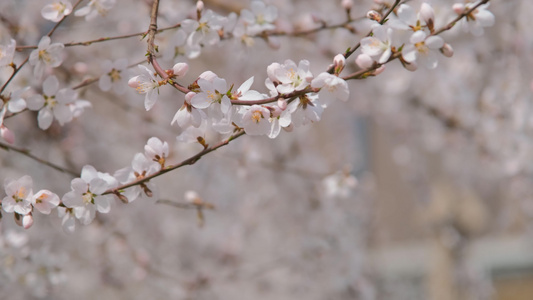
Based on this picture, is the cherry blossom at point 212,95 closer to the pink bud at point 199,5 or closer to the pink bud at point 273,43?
the pink bud at point 199,5

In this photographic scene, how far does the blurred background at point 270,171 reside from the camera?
2578 mm

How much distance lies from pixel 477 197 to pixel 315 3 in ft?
8.35

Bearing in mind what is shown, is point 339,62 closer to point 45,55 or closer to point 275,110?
point 275,110

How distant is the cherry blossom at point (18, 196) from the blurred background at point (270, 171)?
45 centimetres

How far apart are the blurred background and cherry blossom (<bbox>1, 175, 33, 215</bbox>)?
17.8 inches

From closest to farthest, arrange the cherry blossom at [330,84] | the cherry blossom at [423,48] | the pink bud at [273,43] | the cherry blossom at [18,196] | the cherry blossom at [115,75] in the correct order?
the cherry blossom at [330,84]
the cherry blossom at [423,48]
the cherry blossom at [18,196]
the cherry blossom at [115,75]
the pink bud at [273,43]

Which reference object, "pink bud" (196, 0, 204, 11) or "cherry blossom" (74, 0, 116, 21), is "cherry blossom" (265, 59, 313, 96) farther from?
"cherry blossom" (74, 0, 116, 21)

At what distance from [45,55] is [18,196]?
0.34 metres

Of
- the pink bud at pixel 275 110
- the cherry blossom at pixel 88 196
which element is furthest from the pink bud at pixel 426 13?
the cherry blossom at pixel 88 196

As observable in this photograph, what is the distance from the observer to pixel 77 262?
457cm

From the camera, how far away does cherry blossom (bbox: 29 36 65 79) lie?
139 centimetres

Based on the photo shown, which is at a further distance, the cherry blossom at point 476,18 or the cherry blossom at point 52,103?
the cherry blossom at point 52,103

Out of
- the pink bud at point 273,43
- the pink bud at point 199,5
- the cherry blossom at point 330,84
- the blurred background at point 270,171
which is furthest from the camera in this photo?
the blurred background at point 270,171

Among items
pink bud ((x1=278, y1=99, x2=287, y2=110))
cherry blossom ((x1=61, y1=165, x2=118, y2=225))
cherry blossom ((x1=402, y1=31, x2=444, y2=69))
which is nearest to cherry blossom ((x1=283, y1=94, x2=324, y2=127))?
pink bud ((x1=278, y1=99, x2=287, y2=110))
